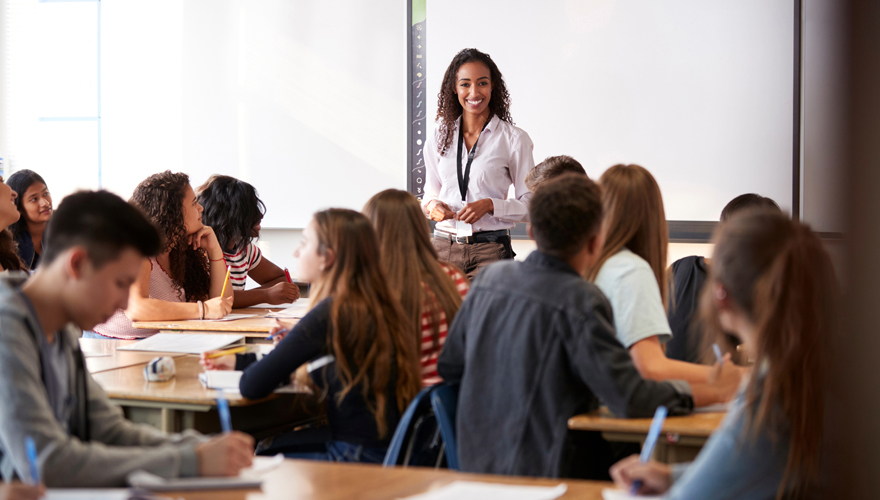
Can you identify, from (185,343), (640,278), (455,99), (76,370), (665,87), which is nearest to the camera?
(76,370)

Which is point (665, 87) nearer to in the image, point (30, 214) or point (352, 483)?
point (30, 214)

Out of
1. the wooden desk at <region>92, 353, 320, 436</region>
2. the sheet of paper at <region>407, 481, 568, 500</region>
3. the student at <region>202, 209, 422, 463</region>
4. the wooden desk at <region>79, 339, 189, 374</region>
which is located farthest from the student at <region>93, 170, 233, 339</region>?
the sheet of paper at <region>407, 481, 568, 500</region>

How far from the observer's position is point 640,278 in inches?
74.8

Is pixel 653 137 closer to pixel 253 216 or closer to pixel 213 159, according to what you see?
pixel 253 216

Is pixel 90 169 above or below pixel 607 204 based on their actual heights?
above

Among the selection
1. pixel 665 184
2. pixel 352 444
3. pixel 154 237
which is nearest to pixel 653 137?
pixel 665 184

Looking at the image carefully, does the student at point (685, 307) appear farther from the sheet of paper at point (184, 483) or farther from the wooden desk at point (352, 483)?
the sheet of paper at point (184, 483)

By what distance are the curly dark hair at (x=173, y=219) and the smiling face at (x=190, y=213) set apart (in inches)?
0.7

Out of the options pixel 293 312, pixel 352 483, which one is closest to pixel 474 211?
pixel 293 312

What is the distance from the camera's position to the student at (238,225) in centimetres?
400

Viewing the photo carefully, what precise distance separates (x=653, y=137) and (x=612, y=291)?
120 inches

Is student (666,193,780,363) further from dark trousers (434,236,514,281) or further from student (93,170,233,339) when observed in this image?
student (93,170,233,339)

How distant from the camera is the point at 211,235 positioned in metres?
3.77

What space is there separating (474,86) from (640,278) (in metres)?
2.19
